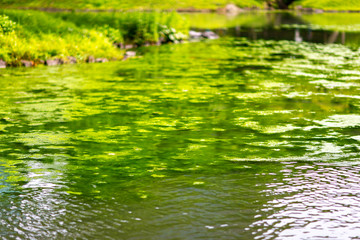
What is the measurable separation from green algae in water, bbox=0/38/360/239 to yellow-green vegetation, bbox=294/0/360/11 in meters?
99.4

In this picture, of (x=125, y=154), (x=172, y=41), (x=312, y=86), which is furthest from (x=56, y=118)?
(x=172, y=41)

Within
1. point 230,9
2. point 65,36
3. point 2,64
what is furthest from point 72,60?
point 230,9

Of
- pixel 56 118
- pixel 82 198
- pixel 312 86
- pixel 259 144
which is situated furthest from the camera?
pixel 312 86

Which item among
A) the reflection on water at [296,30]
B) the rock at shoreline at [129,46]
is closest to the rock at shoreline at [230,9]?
the reflection on water at [296,30]

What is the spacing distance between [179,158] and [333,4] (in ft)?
373

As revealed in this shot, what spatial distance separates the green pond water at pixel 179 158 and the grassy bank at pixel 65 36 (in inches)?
133

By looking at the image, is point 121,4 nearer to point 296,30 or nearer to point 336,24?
point 336,24

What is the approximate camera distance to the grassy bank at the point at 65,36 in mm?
18547

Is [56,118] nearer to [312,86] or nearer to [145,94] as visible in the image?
[145,94]

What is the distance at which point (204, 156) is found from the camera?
8008mm

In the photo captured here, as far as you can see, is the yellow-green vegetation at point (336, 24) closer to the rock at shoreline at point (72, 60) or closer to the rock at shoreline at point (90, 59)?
the rock at shoreline at point (90, 59)

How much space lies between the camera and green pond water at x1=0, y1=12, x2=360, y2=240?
5633mm

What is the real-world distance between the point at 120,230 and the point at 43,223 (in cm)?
83

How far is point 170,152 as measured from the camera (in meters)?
8.21
